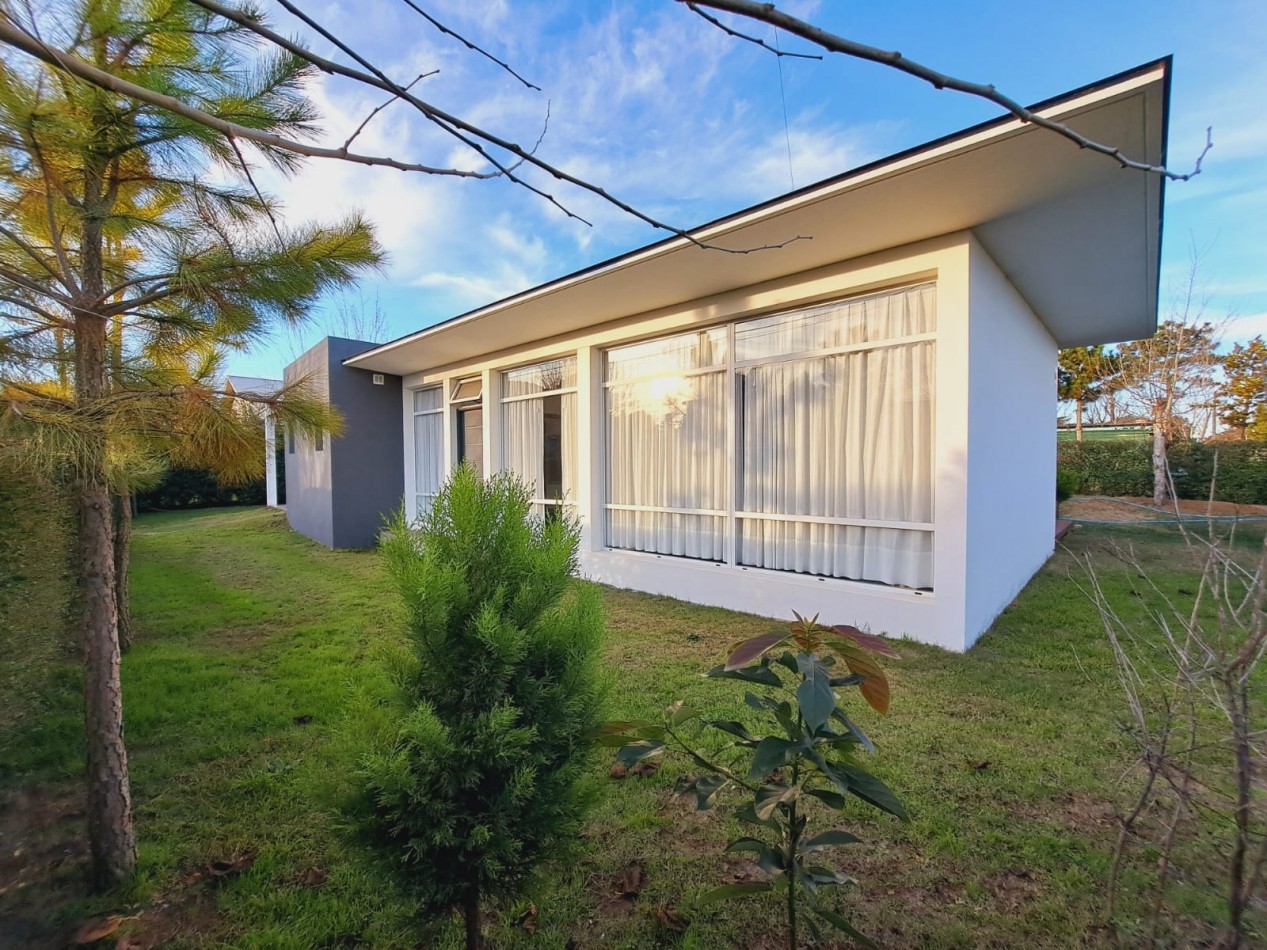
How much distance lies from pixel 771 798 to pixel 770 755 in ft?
0.36

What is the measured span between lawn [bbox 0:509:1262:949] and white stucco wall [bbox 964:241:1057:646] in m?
0.78

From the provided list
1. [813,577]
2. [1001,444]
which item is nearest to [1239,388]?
[1001,444]

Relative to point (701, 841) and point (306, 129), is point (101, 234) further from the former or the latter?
point (701, 841)

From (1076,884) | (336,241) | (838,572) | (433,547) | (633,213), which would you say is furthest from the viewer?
(838,572)

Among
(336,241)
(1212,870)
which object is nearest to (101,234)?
(336,241)

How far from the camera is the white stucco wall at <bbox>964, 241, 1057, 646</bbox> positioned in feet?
14.5

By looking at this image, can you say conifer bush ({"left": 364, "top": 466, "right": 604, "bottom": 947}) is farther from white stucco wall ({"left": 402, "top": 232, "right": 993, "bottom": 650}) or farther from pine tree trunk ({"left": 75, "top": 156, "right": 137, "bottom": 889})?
white stucco wall ({"left": 402, "top": 232, "right": 993, "bottom": 650})

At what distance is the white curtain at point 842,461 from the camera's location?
4.65m

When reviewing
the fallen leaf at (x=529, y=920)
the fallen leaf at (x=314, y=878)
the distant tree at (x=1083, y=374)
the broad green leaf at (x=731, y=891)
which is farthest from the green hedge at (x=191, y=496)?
the distant tree at (x=1083, y=374)

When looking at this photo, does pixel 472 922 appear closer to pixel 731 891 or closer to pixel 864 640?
pixel 731 891

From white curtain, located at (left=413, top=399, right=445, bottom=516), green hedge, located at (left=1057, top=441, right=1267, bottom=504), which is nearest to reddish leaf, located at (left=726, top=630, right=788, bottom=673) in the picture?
white curtain, located at (left=413, top=399, right=445, bottom=516)

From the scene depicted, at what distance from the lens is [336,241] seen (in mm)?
2309

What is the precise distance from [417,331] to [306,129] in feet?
20.8

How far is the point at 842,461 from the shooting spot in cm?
509
